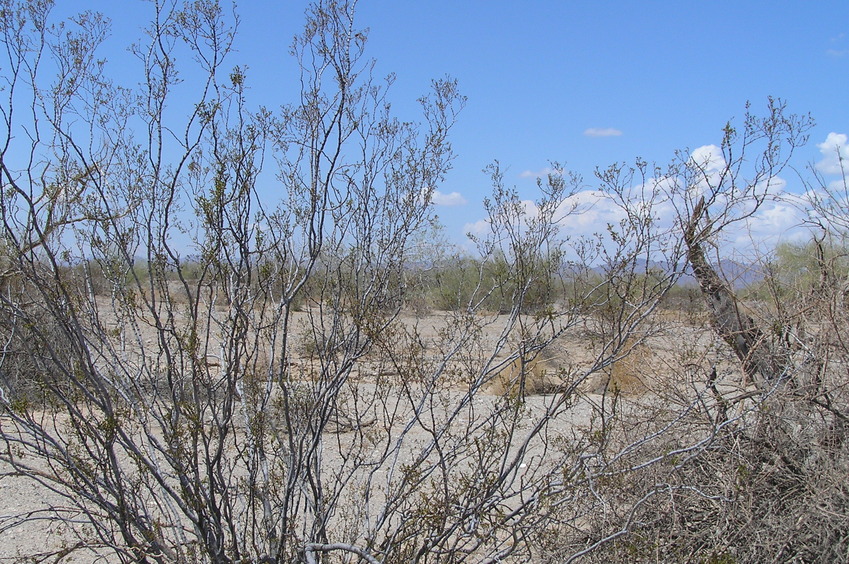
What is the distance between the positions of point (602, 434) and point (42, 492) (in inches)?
182

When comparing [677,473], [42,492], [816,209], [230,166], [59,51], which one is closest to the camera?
[230,166]

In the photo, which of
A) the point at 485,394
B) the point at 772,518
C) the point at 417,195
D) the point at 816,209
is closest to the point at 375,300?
the point at 417,195

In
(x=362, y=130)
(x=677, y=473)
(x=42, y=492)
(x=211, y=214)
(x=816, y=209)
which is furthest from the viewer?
(x=42, y=492)

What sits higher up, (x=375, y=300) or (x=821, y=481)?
(x=375, y=300)

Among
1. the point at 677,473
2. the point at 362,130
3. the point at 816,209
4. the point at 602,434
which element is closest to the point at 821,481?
the point at 677,473

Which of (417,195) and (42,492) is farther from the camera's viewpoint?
(42,492)

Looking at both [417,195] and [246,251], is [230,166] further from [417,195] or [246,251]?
[417,195]

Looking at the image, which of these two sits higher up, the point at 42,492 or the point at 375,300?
the point at 375,300

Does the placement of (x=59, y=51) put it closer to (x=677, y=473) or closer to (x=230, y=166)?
(x=230, y=166)

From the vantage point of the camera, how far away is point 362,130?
152 inches

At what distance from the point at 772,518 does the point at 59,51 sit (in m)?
4.47

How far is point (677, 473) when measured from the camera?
4125 mm

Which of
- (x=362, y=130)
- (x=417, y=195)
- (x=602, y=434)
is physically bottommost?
(x=602, y=434)

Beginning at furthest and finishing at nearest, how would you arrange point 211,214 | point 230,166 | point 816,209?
point 816,209 → point 230,166 → point 211,214
